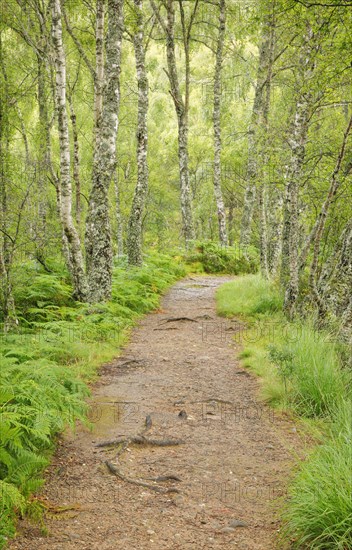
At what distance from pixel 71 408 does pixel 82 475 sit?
1.95 feet

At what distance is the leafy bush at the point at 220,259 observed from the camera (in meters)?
17.5

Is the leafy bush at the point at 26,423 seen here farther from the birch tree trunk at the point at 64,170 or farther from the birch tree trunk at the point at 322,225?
the birch tree trunk at the point at 64,170

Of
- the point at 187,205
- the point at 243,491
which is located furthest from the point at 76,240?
the point at 187,205

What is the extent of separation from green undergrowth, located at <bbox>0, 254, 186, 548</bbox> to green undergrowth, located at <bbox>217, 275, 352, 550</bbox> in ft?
6.12

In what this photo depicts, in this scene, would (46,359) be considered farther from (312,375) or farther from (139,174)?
(139,174)

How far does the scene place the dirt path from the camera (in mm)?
3283

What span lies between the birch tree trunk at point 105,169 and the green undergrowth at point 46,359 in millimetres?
653

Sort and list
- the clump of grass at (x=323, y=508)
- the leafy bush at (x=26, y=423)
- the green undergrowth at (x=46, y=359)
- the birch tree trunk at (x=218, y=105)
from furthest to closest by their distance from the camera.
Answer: the birch tree trunk at (x=218, y=105) < the green undergrowth at (x=46, y=359) < the leafy bush at (x=26, y=423) < the clump of grass at (x=323, y=508)

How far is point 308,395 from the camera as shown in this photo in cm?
536

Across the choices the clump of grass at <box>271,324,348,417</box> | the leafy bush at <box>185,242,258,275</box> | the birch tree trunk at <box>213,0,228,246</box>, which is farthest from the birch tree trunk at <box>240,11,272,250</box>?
the clump of grass at <box>271,324,348,417</box>

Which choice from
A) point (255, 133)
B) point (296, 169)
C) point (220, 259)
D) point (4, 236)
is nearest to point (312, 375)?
point (296, 169)

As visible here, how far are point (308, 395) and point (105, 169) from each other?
5.52 m

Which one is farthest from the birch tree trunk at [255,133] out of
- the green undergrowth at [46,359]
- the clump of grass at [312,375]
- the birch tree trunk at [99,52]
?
the clump of grass at [312,375]

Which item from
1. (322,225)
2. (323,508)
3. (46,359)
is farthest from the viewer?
(322,225)
